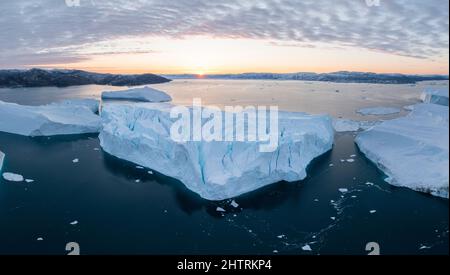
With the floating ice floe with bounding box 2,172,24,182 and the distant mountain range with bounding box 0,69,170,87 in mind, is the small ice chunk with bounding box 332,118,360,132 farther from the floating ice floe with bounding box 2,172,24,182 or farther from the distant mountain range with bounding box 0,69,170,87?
the distant mountain range with bounding box 0,69,170,87

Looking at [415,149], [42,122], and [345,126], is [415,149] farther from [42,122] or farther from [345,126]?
[42,122]

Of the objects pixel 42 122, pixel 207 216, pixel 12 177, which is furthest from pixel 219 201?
pixel 42 122

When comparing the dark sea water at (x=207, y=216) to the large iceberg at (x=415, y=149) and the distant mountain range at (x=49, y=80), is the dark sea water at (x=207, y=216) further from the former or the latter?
the distant mountain range at (x=49, y=80)

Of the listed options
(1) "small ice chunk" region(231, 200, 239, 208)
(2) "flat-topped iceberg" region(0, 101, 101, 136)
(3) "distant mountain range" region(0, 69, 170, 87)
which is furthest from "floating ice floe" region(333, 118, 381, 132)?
(3) "distant mountain range" region(0, 69, 170, 87)

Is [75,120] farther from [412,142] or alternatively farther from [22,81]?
[22,81]
